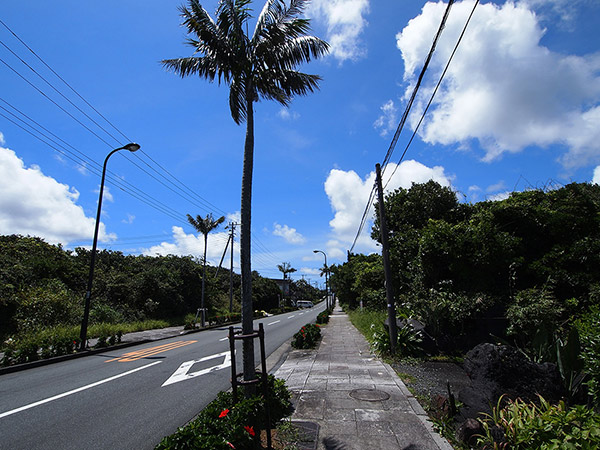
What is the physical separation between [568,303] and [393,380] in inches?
220

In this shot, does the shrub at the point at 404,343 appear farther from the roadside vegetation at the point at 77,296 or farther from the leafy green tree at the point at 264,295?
the leafy green tree at the point at 264,295

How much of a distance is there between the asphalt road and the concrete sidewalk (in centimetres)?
201

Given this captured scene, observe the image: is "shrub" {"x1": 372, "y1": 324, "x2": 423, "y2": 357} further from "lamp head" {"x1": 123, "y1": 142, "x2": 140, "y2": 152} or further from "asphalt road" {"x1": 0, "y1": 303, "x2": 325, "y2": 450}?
"lamp head" {"x1": 123, "y1": 142, "x2": 140, "y2": 152}

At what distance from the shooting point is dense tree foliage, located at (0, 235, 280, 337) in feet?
55.4

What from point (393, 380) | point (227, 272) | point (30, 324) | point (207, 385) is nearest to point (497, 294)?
point (393, 380)

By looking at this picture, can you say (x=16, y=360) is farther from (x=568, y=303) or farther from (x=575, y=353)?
(x=568, y=303)

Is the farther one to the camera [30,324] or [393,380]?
[30,324]

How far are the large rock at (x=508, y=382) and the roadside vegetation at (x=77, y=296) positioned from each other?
513 inches

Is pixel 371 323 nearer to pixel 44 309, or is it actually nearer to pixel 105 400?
pixel 105 400

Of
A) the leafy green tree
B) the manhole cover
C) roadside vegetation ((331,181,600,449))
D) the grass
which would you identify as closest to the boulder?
roadside vegetation ((331,181,600,449))

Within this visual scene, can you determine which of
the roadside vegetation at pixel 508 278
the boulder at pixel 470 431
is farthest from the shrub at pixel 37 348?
the boulder at pixel 470 431

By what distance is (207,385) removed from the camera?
757 cm

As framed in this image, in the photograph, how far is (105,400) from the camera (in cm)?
647

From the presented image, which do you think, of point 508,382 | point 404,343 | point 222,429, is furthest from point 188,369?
point 508,382
